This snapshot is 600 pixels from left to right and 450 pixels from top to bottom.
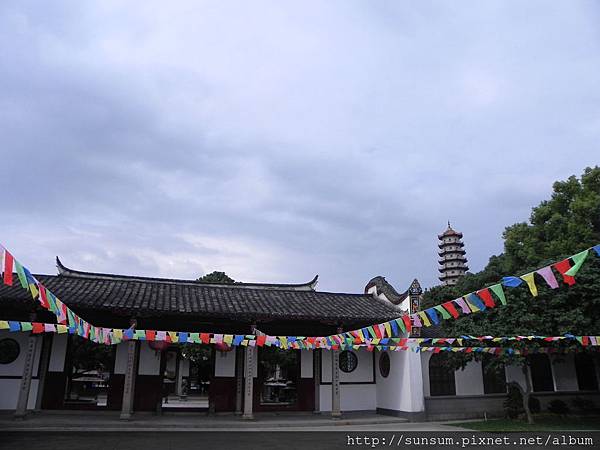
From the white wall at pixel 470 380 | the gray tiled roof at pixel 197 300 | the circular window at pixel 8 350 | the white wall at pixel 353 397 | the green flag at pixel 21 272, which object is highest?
the gray tiled roof at pixel 197 300

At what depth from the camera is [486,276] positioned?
2527cm

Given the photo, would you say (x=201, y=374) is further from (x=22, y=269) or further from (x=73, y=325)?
(x=22, y=269)

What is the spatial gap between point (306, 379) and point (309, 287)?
3.99 metres

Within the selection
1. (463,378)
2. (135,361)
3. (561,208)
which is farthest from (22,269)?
(561,208)

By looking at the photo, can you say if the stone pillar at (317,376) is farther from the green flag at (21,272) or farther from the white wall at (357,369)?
the green flag at (21,272)

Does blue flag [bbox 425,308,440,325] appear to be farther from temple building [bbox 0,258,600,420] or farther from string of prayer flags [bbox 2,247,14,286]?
string of prayer flags [bbox 2,247,14,286]

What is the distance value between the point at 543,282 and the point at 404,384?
575cm

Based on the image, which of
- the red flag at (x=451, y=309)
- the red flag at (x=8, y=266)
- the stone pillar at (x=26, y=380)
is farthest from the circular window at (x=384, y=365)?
the red flag at (x=8, y=266)

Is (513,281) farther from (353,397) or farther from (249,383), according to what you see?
(353,397)

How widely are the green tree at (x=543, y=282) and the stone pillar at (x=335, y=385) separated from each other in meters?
3.87

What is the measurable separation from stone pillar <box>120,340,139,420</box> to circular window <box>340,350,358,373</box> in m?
7.32

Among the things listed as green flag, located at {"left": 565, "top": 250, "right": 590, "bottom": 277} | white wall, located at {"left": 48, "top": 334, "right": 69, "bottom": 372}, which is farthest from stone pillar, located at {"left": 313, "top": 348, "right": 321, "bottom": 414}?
green flag, located at {"left": 565, "top": 250, "right": 590, "bottom": 277}

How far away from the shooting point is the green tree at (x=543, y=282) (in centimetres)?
1372

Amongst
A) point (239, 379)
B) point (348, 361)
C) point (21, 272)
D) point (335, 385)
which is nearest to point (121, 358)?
point (239, 379)
